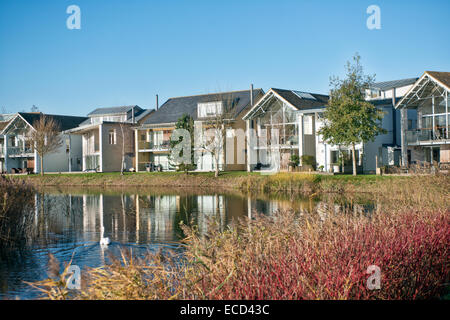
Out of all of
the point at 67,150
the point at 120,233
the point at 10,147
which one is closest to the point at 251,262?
the point at 120,233

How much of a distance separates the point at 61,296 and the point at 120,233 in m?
9.86

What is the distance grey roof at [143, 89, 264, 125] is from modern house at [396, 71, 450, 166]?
16.1 metres

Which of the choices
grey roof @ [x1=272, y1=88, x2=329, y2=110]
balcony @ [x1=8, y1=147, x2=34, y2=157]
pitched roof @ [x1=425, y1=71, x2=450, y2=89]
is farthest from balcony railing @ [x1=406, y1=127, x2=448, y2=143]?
balcony @ [x1=8, y1=147, x2=34, y2=157]

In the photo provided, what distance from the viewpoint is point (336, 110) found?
110 feet

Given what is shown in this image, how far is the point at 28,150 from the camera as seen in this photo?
59.3 metres

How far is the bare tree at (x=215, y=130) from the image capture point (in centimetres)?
4334

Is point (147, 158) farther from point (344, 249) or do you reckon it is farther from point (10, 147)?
point (344, 249)

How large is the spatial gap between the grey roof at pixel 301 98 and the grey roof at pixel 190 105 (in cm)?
531

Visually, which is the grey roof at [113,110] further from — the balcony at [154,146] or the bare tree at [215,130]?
the bare tree at [215,130]

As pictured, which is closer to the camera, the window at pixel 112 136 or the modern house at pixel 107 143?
the modern house at pixel 107 143

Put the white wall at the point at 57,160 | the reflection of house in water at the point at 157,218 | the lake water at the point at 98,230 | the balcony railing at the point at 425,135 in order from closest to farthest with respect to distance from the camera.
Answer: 1. the lake water at the point at 98,230
2. the reflection of house in water at the point at 157,218
3. the balcony railing at the point at 425,135
4. the white wall at the point at 57,160

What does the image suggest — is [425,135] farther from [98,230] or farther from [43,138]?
[43,138]

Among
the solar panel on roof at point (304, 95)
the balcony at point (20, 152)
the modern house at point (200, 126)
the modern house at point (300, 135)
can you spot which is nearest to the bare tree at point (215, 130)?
the modern house at point (200, 126)

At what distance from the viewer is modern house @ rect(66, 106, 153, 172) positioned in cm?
5188
